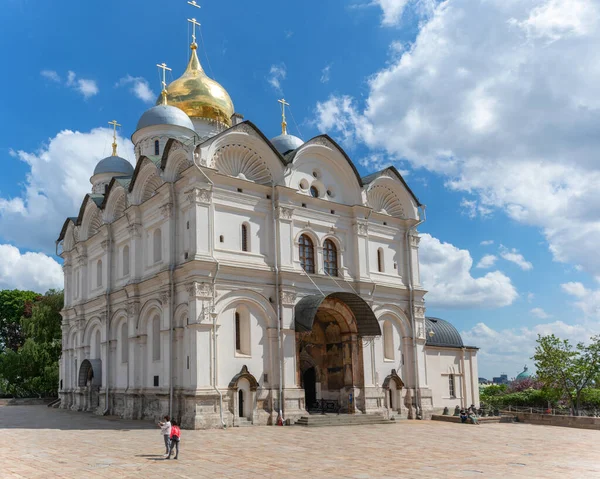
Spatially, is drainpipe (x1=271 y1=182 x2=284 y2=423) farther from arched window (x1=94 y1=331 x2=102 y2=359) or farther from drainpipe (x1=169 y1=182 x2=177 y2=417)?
arched window (x1=94 y1=331 x2=102 y2=359)

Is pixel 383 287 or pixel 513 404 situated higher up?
pixel 383 287

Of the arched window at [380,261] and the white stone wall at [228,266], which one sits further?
the arched window at [380,261]

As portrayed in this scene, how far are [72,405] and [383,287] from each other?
57.6 feet

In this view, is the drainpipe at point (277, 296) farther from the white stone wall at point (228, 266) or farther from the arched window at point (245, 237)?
the arched window at point (245, 237)

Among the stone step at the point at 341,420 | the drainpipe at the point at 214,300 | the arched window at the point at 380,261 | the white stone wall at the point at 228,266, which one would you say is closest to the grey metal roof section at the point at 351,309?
the white stone wall at the point at 228,266

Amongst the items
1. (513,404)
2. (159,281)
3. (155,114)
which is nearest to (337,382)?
(159,281)


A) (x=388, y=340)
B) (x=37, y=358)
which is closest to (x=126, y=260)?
(x=388, y=340)

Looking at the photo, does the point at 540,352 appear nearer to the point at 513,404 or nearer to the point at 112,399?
the point at 513,404

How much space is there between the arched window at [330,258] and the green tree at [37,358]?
2250cm

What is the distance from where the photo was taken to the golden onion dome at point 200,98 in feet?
116

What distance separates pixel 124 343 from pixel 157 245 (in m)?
5.12

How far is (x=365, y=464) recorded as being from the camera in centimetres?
1459

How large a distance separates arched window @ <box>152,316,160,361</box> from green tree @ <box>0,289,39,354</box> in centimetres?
2797

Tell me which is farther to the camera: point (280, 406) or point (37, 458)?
point (280, 406)
